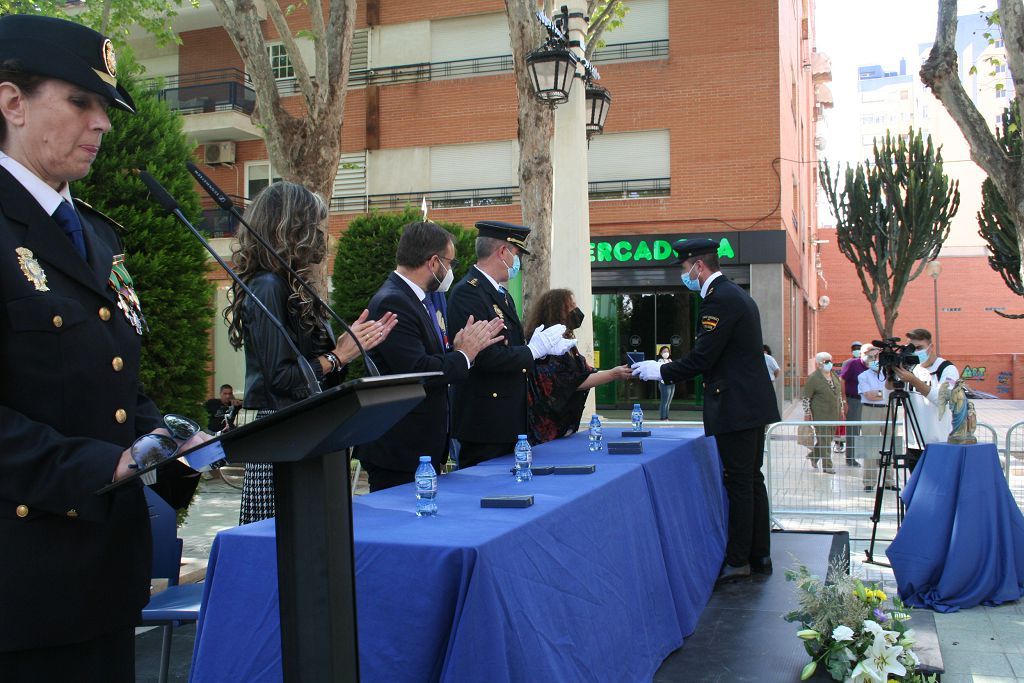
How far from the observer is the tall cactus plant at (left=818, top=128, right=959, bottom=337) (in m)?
25.2

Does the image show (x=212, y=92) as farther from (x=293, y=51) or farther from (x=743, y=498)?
(x=743, y=498)

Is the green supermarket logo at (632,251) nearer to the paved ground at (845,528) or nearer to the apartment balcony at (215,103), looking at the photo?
the apartment balcony at (215,103)

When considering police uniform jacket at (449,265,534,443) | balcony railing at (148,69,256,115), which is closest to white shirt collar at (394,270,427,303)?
police uniform jacket at (449,265,534,443)

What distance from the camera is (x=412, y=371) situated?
13.6ft

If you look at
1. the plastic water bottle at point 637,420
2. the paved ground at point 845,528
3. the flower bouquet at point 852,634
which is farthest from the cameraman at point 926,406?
the flower bouquet at point 852,634

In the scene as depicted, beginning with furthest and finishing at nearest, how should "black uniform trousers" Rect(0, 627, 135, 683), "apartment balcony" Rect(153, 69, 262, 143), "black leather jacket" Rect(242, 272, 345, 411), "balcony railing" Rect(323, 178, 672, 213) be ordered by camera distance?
1. "apartment balcony" Rect(153, 69, 262, 143)
2. "balcony railing" Rect(323, 178, 672, 213)
3. "black leather jacket" Rect(242, 272, 345, 411)
4. "black uniform trousers" Rect(0, 627, 135, 683)

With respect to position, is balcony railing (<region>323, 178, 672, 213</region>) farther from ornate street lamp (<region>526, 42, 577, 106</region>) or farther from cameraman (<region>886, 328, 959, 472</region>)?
cameraman (<region>886, 328, 959, 472</region>)

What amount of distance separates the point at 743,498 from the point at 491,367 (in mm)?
1948

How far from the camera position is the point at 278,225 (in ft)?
10.3

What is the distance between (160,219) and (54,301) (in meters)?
5.08

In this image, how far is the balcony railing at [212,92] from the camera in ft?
79.7

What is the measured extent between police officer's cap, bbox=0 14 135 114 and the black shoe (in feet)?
14.9

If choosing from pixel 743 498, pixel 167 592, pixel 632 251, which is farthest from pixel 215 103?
pixel 167 592

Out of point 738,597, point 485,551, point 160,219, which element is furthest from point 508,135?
point 485,551
